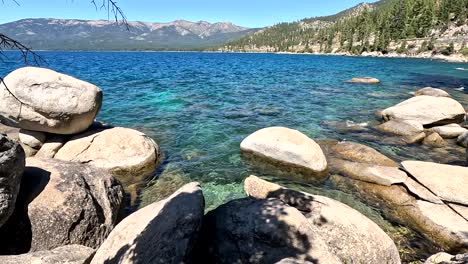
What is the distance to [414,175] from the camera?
897cm

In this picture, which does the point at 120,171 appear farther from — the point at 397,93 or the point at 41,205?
the point at 397,93

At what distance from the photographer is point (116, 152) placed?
1055cm

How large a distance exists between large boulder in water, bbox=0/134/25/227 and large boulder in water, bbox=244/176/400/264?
6263 mm

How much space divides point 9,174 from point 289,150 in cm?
847

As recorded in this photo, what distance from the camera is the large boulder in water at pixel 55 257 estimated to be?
4.96m

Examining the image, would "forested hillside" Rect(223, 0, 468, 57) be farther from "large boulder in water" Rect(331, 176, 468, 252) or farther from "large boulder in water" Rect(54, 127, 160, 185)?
"large boulder in water" Rect(54, 127, 160, 185)

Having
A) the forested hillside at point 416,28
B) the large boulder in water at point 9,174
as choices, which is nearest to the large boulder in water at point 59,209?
the large boulder in water at point 9,174

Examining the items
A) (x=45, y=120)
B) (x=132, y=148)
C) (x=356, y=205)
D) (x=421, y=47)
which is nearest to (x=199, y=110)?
(x=132, y=148)

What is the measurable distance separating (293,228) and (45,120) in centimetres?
978

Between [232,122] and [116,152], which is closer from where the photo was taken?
[116,152]

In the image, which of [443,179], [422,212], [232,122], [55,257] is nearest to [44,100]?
[55,257]

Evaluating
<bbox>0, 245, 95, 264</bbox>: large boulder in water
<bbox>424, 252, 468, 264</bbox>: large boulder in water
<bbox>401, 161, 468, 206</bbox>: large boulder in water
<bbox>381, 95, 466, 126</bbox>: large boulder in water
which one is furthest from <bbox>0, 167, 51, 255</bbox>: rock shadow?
<bbox>381, 95, 466, 126</bbox>: large boulder in water

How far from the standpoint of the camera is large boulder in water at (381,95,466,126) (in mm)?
15305

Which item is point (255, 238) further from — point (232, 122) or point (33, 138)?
point (232, 122)
